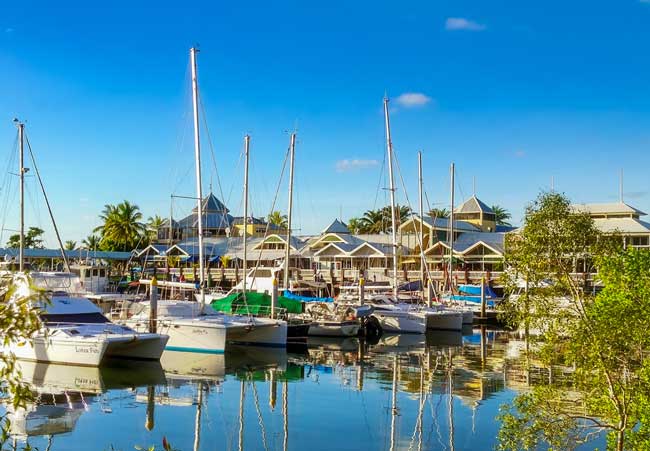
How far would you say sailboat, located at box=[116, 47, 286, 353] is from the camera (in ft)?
114

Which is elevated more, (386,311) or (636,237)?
(636,237)

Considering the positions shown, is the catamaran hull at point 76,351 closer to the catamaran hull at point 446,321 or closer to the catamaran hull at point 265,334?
the catamaran hull at point 265,334

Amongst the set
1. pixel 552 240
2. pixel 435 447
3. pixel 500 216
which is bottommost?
pixel 435 447

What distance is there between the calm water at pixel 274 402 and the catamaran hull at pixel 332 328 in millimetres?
7016

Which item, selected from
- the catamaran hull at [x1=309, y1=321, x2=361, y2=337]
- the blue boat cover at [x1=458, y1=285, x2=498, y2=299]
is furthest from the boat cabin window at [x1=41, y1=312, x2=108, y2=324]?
the blue boat cover at [x1=458, y1=285, x2=498, y2=299]

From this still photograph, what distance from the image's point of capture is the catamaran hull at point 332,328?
146 ft

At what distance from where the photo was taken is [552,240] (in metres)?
13.0

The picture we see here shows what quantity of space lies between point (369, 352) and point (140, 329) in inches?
475

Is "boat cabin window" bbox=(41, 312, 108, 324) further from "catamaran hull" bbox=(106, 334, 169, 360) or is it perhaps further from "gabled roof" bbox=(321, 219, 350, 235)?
"gabled roof" bbox=(321, 219, 350, 235)

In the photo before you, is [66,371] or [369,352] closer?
[66,371]

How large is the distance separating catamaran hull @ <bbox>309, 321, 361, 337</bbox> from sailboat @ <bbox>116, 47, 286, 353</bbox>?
23.4 feet

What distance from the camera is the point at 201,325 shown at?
114 feet

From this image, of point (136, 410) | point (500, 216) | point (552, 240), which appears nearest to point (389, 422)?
point (136, 410)

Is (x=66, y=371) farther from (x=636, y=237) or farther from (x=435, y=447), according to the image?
(x=636, y=237)
